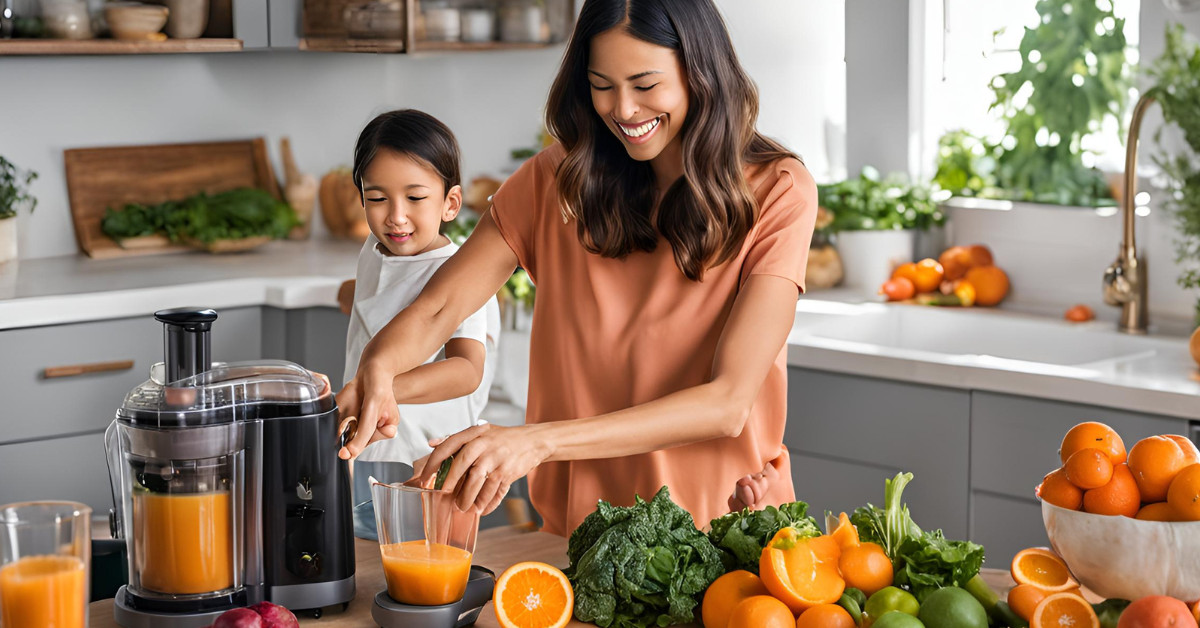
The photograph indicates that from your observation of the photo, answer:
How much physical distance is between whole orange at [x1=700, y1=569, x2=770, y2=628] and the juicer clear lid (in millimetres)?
430

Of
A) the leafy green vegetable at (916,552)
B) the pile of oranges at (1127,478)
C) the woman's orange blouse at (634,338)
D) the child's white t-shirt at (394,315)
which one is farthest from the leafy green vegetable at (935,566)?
the child's white t-shirt at (394,315)

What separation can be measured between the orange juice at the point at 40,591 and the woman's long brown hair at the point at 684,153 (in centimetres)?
78

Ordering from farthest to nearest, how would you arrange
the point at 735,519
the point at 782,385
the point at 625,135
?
the point at 782,385
the point at 625,135
the point at 735,519

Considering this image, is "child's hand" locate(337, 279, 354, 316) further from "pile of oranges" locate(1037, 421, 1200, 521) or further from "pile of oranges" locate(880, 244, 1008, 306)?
"pile of oranges" locate(880, 244, 1008, 306)

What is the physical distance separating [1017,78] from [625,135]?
1.97 m

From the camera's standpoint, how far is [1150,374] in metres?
2.47

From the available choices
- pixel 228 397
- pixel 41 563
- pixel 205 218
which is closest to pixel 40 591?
pixel 41 563

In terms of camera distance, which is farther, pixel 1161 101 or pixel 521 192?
pixel 1161 101

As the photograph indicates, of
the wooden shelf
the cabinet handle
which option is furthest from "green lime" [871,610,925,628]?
the wooden shelf

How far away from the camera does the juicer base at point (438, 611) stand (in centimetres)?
131

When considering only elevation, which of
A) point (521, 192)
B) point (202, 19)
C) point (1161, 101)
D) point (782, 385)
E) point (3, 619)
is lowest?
point (3, 619)

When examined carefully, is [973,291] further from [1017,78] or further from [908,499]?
[908,499]

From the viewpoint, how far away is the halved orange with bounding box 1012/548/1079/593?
53.1 inches

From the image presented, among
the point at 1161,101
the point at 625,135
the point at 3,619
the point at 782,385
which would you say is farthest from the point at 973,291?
the point at 3,619
